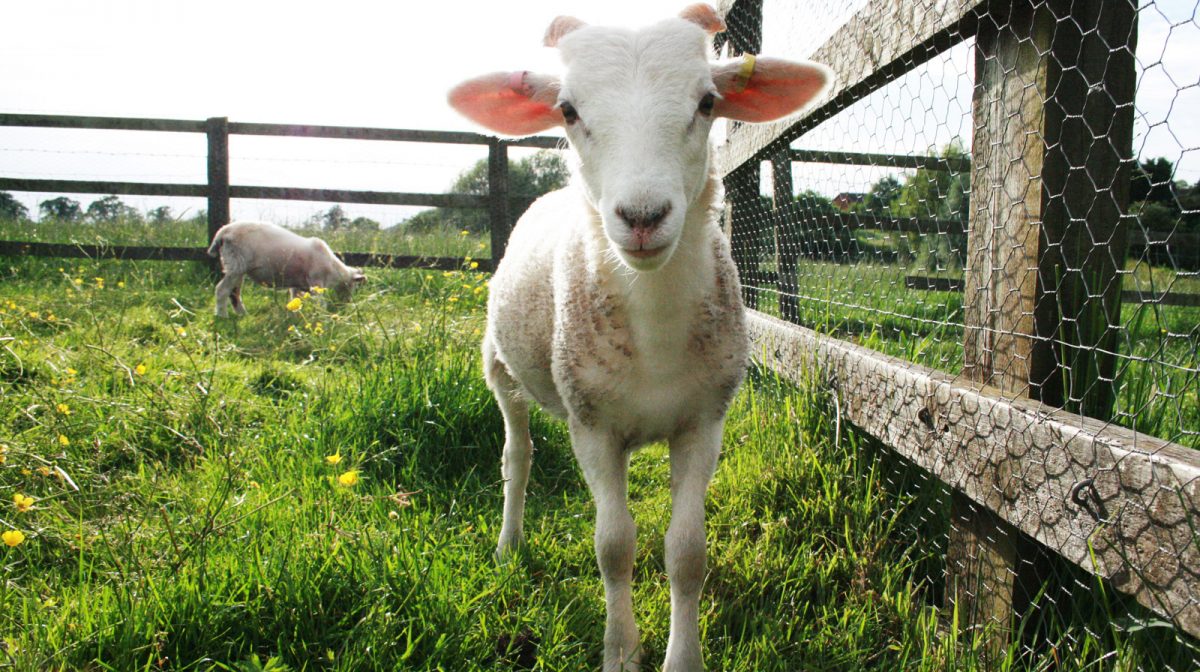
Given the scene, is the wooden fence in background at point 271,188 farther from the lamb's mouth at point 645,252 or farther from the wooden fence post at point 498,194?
the lamb's mouth at point 645,252

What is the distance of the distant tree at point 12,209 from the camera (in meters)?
9.85

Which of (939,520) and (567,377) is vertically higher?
(567,377)

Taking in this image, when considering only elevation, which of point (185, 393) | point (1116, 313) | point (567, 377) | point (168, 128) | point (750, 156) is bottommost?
point (185, 393)

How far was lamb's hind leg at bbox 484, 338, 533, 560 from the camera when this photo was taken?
2633 mm

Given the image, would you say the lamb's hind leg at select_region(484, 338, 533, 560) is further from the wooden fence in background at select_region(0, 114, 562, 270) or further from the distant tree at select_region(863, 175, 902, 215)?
the wooden fence in background at select_region(0, 114, 562, 270)

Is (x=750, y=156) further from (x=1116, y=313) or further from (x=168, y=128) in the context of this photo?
(x=168, y=128)

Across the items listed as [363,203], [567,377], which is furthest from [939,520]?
[363,203]

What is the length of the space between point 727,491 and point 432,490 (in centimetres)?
108

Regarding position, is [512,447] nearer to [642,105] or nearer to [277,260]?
[642,105]

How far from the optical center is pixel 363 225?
39.3ft

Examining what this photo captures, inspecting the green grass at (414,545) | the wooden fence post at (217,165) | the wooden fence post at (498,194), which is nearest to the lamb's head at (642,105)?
the green grass at (414,545)

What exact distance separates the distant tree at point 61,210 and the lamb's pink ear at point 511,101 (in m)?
9.92

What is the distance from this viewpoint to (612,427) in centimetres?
214

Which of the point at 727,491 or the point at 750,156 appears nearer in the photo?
the point at 727,491
